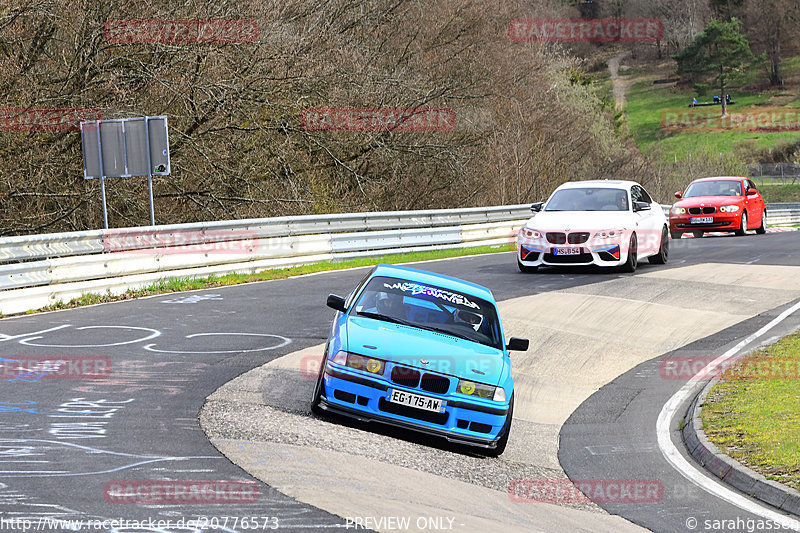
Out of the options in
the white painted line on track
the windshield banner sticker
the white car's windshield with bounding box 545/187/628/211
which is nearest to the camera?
the white painted line on track

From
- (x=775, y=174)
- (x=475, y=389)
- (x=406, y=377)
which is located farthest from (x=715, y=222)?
(x=775, y=174)

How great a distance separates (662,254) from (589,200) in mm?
2534

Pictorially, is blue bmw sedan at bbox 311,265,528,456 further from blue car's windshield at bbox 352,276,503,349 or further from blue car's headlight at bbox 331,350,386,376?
blue car's windshield at bbox 352,276,503,349

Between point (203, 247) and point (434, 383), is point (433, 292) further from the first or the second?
point (203, 247)

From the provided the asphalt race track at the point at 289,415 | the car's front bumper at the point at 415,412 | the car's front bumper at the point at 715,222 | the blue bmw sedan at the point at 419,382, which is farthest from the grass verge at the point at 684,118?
the car's front bumper at the point at 415,412

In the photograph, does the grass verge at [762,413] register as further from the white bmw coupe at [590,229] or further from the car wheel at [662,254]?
the car wheel at [662,254]

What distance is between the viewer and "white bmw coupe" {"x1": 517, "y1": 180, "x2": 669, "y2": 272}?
1812 centimetres

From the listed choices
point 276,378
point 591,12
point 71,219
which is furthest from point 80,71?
point 591,12

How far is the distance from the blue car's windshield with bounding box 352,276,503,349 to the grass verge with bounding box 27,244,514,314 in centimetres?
693

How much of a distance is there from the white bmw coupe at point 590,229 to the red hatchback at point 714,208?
342 inches

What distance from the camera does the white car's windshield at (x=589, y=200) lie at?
1891 centimetres

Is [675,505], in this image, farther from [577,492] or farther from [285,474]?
[285,474]

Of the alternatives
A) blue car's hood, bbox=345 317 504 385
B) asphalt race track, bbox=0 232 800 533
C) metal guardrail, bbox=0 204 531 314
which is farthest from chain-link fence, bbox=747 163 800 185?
blue car's hood, bbox=345 317 504 385

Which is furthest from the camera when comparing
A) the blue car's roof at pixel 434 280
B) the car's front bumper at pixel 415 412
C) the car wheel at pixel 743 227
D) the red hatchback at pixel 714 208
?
the car wheel at pixel 743 227
